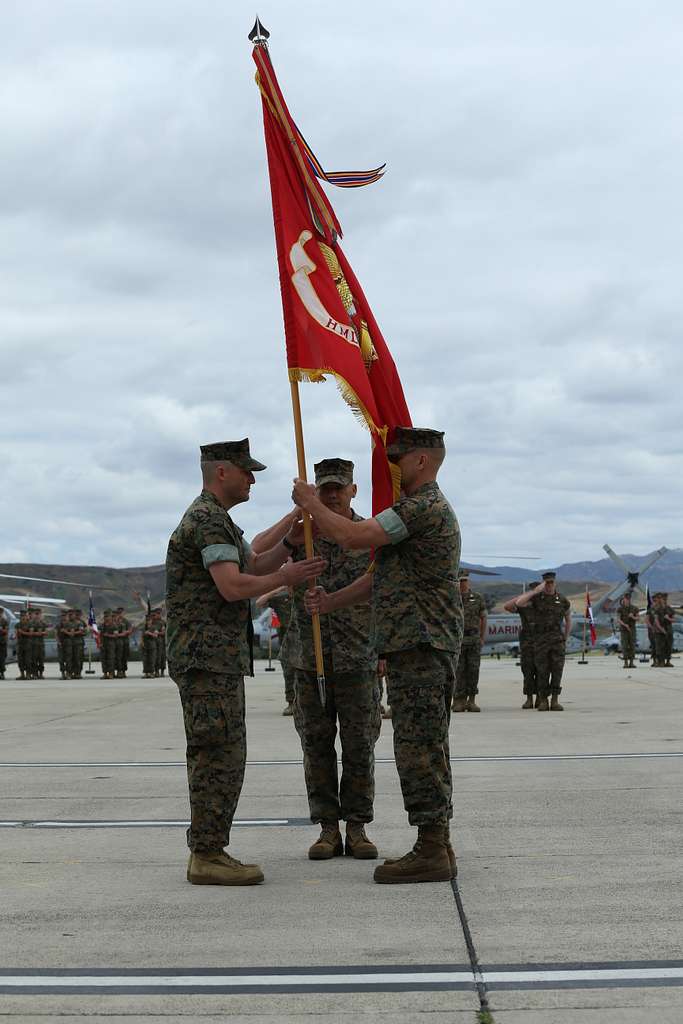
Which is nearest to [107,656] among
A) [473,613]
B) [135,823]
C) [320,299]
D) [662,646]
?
[662,646]

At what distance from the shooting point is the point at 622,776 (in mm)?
9070

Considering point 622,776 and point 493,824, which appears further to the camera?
point 622,776

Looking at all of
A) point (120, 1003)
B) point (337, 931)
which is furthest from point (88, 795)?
point (120, 1003)

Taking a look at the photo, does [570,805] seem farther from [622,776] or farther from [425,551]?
[425,551]

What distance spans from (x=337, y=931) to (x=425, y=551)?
6.07ft

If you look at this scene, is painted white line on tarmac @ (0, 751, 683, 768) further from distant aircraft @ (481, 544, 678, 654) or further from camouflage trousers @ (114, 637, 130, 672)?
distant aircraft @ (481, 544, 678, 654)

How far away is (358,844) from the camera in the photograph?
6383 millimetres

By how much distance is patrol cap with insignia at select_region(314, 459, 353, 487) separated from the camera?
6.73 m

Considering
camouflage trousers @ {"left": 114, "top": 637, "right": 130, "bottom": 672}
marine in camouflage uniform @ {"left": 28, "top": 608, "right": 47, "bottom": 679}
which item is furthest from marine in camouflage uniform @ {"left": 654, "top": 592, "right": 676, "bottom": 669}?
marine in camouflage uniform @ {"left": 28, "top": 608, "right": 47, "bottom": 679}

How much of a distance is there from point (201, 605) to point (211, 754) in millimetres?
692

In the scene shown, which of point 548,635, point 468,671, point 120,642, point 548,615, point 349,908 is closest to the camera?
point 349,908

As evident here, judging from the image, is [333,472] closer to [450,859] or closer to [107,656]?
[450,859]

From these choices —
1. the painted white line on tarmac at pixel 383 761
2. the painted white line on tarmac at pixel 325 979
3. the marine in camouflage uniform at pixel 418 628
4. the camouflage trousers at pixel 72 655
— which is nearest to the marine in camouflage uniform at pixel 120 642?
the camouflage trousers at pixel 72 655

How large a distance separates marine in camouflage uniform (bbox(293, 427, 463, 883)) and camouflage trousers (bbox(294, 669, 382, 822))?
677 millimetres
